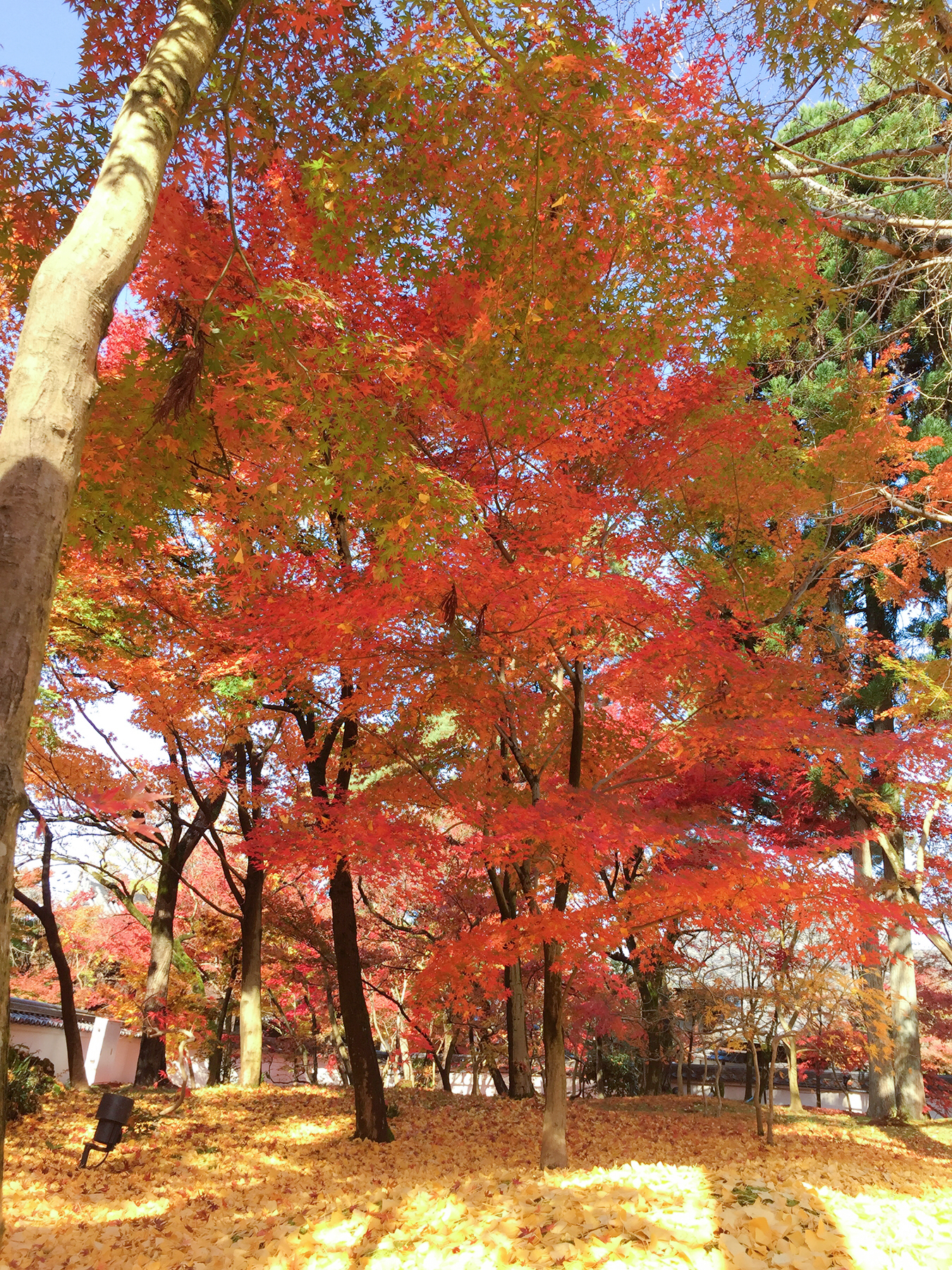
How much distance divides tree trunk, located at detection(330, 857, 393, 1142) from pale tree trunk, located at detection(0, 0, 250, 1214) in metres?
7.08

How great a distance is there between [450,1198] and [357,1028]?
15.0ft

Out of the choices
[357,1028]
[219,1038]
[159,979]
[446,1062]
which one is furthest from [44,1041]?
[357,1028]

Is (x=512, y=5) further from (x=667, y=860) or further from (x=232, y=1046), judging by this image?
(x=232, y=1046)

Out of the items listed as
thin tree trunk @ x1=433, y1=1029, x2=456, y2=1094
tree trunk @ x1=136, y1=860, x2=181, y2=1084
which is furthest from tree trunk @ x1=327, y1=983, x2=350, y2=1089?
tree trunk @ x1=136, y1=860, x2=181, y2=1084

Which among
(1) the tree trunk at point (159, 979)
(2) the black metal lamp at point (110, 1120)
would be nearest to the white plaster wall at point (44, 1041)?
(1) the tree trunk at point (159, 979)

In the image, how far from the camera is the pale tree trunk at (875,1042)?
12875mm

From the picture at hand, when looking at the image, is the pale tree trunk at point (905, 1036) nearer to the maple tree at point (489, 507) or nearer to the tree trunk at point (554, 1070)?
the maple tree at point (489, 507)

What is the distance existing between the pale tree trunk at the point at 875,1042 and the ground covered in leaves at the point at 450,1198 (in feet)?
5.74

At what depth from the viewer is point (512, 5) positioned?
16.2 ft

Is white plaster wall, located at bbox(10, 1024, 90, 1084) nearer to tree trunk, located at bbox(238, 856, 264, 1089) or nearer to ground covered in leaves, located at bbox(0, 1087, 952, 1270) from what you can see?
tree trunk, located at bbox(238, 856, 264, 1089)

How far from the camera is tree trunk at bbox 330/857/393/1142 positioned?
9445mm

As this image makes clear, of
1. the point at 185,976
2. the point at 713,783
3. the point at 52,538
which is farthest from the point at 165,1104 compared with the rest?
the point at 52,538

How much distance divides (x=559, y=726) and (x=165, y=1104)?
771 cm

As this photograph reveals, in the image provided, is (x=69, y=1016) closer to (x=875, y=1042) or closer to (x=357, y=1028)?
(x=357, y=1028)
